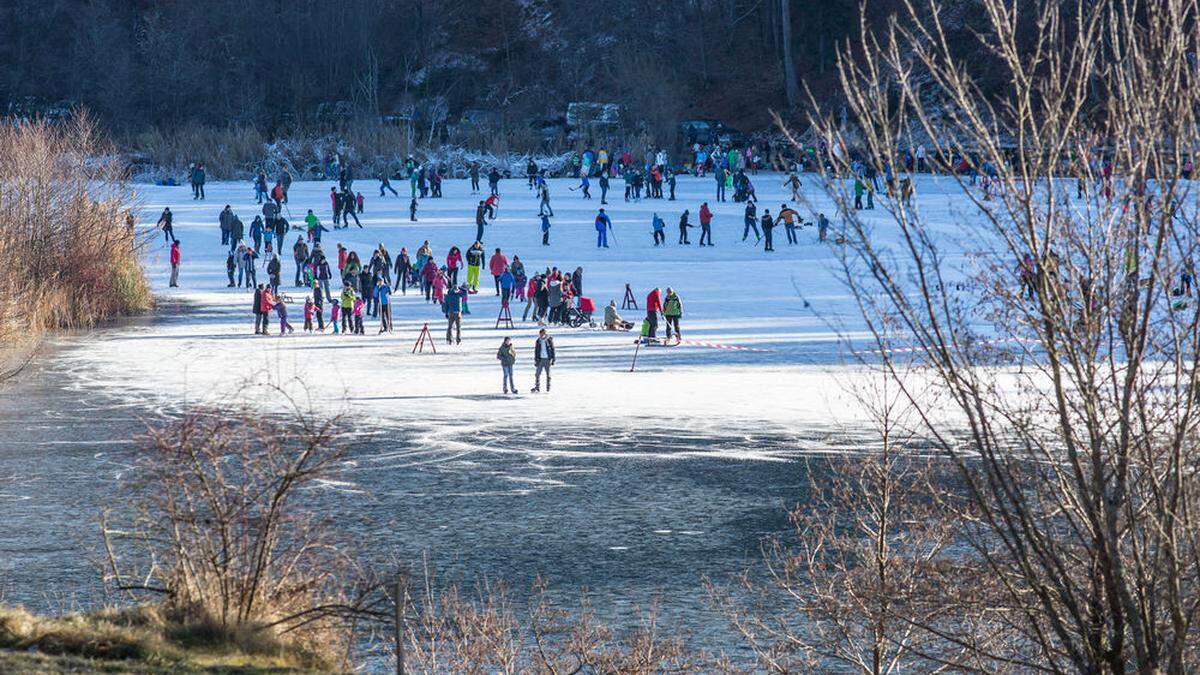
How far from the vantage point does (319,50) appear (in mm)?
83312

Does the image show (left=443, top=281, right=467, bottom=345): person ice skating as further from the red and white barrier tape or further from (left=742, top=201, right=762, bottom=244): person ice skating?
(left=742, top=201, right=762, bottom=244): person ice skating

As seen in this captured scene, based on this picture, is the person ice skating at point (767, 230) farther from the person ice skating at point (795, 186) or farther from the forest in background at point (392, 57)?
the forest in background at point (392, 57)

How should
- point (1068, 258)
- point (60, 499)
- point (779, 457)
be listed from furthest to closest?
point (779, 457), point (60, 499), point (1068, 258)

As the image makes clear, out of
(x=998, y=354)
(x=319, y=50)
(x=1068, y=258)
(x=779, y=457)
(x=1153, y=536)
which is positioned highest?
(x=319, y=50)

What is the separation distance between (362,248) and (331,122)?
36.4m

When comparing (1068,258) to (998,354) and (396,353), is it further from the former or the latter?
(396,353)

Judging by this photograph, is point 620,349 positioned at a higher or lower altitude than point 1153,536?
lower

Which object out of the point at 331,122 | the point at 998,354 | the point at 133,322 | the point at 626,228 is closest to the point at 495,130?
the point at 331,122

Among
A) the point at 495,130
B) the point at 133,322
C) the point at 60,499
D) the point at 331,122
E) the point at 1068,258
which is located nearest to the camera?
the point at 1068,258

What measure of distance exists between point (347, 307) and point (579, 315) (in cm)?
493

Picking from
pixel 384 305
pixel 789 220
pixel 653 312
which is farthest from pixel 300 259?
pixel 789 220

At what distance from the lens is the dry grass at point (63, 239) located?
1387 inches

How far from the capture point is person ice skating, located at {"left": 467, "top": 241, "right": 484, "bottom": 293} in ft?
122

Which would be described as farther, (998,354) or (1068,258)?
(998,354)
